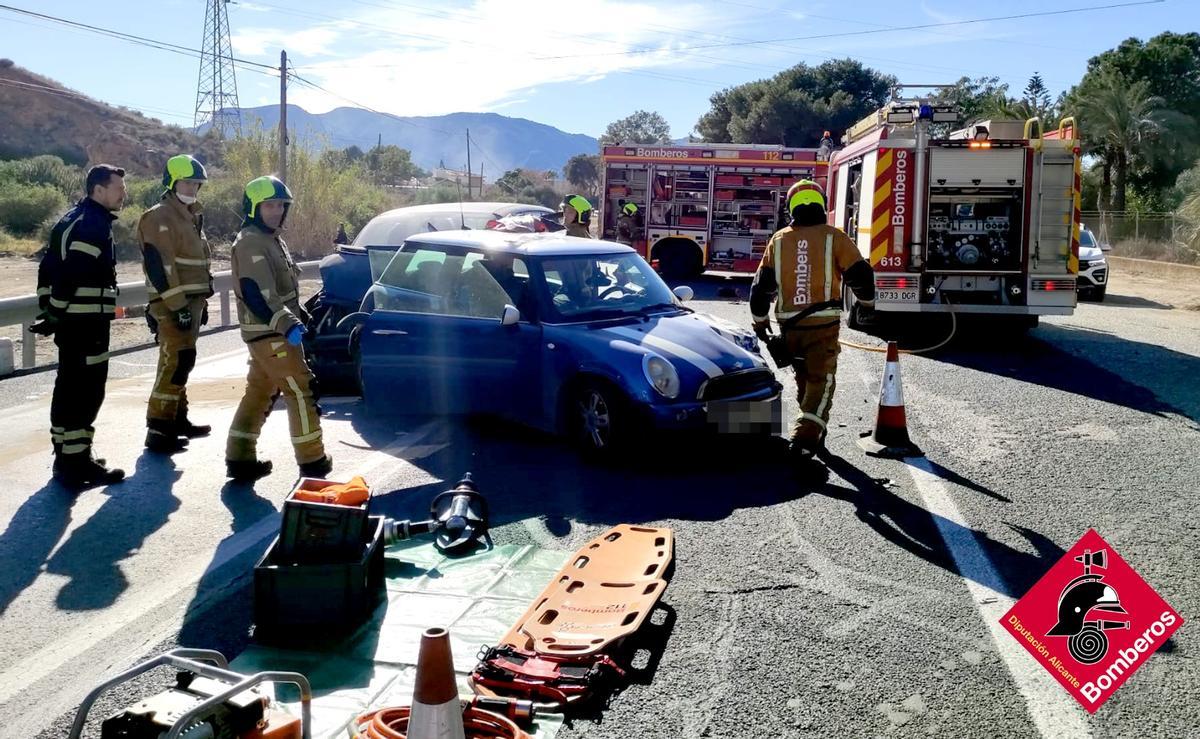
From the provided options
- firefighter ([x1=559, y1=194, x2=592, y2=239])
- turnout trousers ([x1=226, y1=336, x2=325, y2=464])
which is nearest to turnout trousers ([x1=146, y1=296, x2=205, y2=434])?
turnout trousers ([x1=226, y1=336, x2=325, y2=464])

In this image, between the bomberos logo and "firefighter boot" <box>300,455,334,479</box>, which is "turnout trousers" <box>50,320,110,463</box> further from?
the bomberos logo

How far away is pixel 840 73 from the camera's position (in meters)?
65.9

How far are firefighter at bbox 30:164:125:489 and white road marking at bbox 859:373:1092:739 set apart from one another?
16.0 ft

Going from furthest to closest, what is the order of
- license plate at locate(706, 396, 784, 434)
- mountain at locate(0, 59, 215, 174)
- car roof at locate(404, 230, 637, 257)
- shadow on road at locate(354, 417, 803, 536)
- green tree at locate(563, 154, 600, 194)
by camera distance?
green tree at locate(563, 154, 600, 194), mountain at locate(0, 59, 215, 174), car roof at locate(404, 230, 637, 257), license plate at locate(706, 396, 784, 434), shadow on road at locate(354, 417, 803, 536)

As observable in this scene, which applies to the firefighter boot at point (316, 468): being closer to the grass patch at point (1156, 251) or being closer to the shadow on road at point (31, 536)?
the shadow on road at point (31, 536)

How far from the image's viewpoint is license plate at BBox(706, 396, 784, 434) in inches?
269

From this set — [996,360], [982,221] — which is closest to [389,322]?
[996,360]

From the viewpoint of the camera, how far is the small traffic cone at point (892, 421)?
725 centimetres

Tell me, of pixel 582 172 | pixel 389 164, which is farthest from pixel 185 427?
pixel 582 172

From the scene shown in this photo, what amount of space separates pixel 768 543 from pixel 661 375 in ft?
5.43

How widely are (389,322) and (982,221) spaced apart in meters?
7.81

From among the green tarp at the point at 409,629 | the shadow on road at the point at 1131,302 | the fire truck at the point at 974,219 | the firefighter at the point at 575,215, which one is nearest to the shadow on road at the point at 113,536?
the green tarp at the point at 409,629

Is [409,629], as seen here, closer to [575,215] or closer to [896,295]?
[575,215]

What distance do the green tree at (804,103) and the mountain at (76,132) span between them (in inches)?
1324
